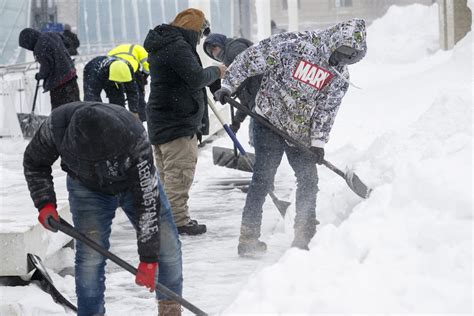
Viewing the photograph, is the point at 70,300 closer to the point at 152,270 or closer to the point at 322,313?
the point at 152,270

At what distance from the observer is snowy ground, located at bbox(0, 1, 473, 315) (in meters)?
3.64

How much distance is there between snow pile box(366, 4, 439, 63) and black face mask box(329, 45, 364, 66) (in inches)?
1070

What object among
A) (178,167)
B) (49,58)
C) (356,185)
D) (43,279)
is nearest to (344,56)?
(356,185)

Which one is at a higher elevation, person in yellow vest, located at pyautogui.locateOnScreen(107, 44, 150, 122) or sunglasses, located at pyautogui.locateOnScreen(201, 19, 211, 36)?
sunglasses, located at pyautogui.locateOnScreen(201, 19, 211, 36)

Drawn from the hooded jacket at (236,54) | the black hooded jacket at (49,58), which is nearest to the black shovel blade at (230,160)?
the hooded jacket at (236,54)

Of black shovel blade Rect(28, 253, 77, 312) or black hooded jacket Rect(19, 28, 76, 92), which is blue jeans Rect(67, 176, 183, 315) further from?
black hooded jacket Rect(19, 28, 76, 92)

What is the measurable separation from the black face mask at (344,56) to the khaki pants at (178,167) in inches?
60.6

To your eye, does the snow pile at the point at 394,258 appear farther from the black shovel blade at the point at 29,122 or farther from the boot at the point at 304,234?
the black shovel blade at the point at 29,122

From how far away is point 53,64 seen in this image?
10.3 meters

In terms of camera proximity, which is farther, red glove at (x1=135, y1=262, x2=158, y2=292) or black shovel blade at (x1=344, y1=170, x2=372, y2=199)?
black shovel blade at (x1=344, y1=170, x2=372, y2=199)

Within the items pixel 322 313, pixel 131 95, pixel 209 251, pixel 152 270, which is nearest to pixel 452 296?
pixel 322 313

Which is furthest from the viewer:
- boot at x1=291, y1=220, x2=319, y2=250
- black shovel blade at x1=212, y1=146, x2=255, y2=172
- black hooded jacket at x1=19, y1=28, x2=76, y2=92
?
black hooded jacket at x1=19, y1=28, x2=76, y2=92

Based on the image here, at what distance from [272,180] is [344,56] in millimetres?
940

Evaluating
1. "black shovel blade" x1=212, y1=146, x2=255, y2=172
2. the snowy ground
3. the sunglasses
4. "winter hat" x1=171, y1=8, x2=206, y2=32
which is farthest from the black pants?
"winter hat" x1=171, y1=8, x2=206, y2=32
